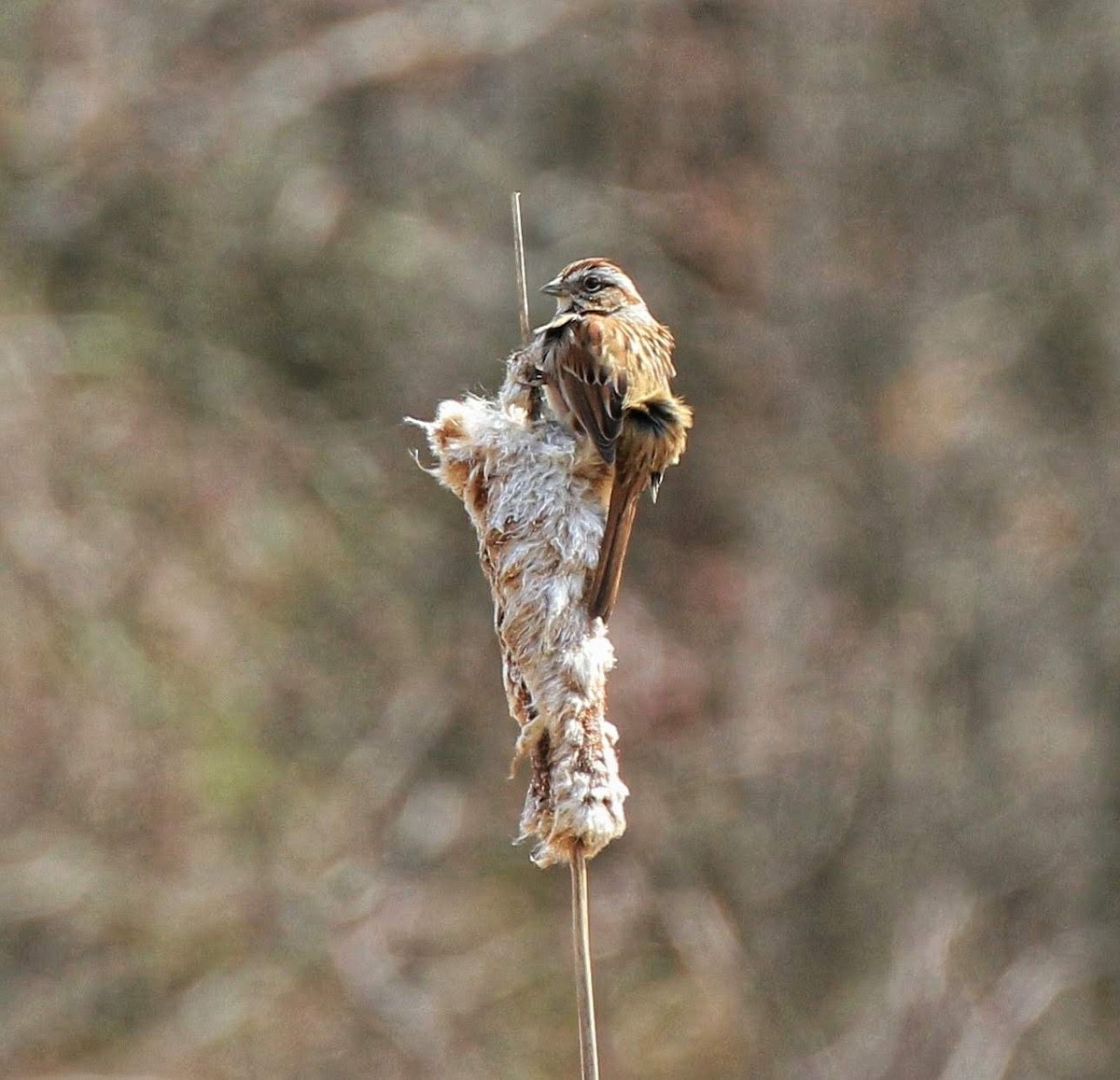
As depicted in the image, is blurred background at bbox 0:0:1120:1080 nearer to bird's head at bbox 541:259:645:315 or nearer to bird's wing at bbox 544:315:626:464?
bird's head at bbox 541:259:645:315

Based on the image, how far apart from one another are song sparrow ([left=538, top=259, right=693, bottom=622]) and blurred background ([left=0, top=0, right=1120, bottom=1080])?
4989 mm

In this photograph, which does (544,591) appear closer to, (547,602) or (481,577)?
(547,602)

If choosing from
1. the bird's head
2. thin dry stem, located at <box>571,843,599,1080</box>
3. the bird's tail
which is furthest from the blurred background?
thin dry stem, located at <box>571,843,599,1080</box>

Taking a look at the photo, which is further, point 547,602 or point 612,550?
point 612,550

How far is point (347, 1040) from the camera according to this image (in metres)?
8.09

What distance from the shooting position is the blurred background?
8.05 m

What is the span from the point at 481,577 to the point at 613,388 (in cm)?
556

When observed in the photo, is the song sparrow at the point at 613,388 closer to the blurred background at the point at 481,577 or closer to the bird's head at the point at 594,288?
the bird's head at the point at 594,288

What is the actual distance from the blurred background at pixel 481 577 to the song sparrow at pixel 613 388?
16.4 feet

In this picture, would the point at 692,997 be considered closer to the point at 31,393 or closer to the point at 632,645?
the point at 632,645

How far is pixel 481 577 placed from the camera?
8.28 metres

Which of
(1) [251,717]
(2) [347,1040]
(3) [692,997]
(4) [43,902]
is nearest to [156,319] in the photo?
(1) [251,717]

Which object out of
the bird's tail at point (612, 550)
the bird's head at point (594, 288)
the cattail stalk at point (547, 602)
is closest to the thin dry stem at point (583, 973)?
the cattail stalk at point (547, 602)

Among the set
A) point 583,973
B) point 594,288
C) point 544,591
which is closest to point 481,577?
point 594,288
